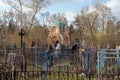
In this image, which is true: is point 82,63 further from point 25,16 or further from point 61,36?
point 25,16

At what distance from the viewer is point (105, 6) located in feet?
130

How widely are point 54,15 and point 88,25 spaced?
437 centimetres

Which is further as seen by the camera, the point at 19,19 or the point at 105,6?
the point at 105,6

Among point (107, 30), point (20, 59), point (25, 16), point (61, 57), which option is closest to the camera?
point (20, 59)

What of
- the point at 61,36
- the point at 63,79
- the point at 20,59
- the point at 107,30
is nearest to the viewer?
the point at 63,79

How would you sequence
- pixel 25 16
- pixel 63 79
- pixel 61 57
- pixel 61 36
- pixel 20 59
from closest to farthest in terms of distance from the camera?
pixel 63 79
pixel 20 59
pixel 61 57
pixel 61 36
pixel 25 16

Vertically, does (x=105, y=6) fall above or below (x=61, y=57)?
above

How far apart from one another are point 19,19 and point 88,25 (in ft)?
39.4

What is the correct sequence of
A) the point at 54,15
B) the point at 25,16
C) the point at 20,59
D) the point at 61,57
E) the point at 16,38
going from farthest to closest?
1. the point at 54,15
2. the point at 25,16
3. the point at 16,38
4. the point at 61,57
5. the point at 20,59

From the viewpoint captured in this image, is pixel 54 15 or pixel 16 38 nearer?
pixel 16 38

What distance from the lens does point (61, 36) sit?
91.9ft

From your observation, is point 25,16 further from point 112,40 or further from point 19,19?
point 112,40

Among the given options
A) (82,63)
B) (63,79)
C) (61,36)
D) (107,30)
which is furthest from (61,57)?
(107,30)

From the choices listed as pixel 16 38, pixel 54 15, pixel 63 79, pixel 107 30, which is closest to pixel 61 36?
pixel 16 38
